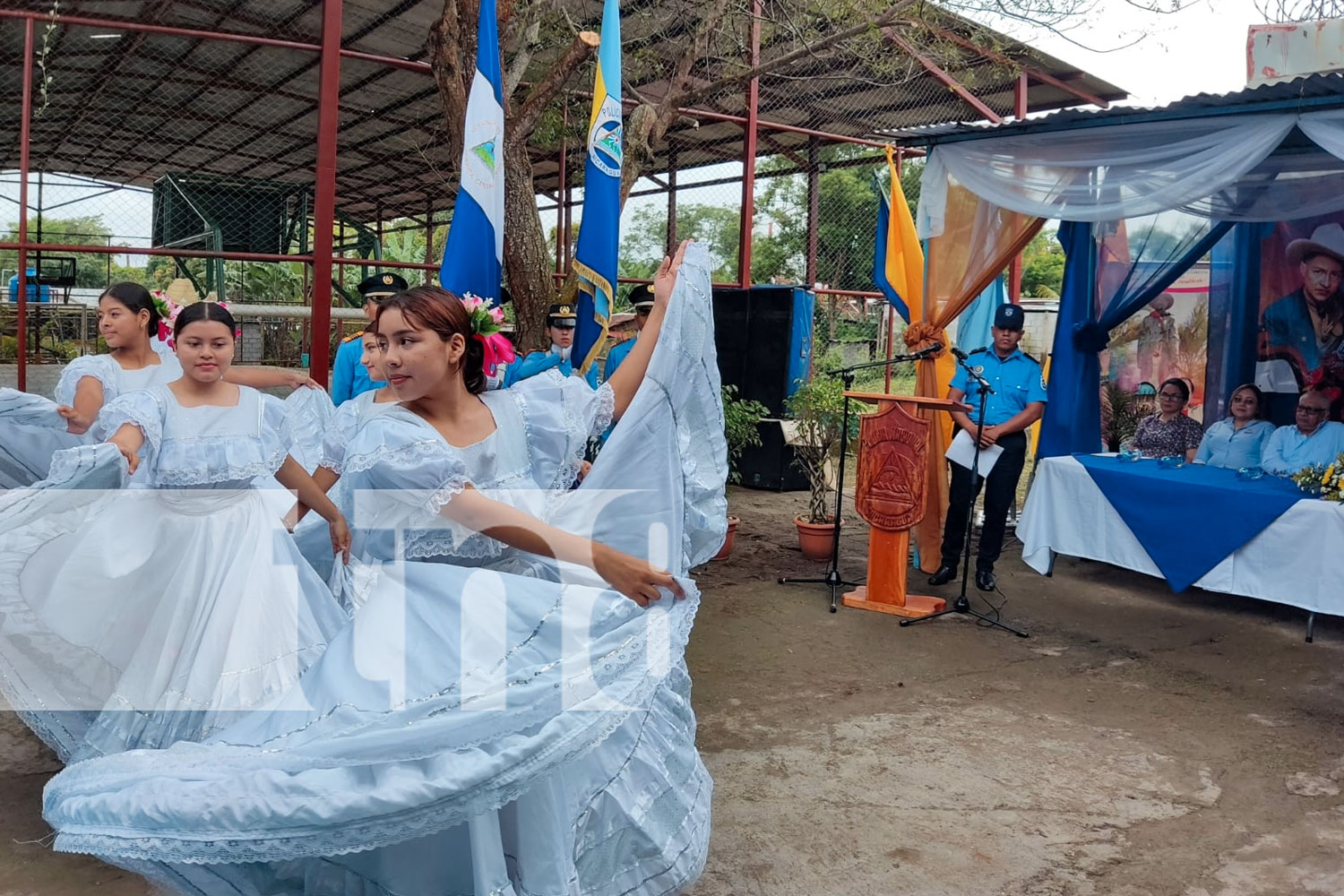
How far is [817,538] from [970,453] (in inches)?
47.0

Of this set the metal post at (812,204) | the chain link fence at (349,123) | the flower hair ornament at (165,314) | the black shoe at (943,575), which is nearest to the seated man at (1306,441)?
the black shoe at (943,575)

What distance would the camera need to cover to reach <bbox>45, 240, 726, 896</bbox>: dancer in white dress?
72.0 inches

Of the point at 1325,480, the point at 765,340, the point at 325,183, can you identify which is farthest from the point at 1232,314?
the point at 325,183

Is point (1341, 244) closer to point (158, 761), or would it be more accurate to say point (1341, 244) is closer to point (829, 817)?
point (829, 817)

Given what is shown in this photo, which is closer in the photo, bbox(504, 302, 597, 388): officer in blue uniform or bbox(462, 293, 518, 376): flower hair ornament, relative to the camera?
bbox(462, 293, 518, 376): flower hair ornament

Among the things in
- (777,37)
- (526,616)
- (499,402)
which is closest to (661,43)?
(777,37)

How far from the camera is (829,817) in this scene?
3.24 metres

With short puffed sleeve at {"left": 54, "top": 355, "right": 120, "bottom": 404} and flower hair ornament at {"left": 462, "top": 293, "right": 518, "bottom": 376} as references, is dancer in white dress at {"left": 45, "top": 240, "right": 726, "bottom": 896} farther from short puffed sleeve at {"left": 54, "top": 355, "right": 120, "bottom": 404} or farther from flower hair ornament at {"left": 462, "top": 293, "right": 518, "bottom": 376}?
short puffed sleeve at {"left": 54, "top": 355, "right": 120, "bottom": 404}

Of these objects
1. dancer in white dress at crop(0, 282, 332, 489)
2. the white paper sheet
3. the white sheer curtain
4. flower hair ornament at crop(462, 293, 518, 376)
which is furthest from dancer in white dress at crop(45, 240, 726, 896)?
the white sheer curtain

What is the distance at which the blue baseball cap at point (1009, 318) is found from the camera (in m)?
6.29

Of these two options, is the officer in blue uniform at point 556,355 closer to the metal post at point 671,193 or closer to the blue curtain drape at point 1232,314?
the blue curtain drape at point 1232,314

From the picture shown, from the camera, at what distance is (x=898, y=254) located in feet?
23.9

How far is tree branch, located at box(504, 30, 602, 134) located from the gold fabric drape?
8.34 ft

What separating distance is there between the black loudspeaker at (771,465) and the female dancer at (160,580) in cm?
621
